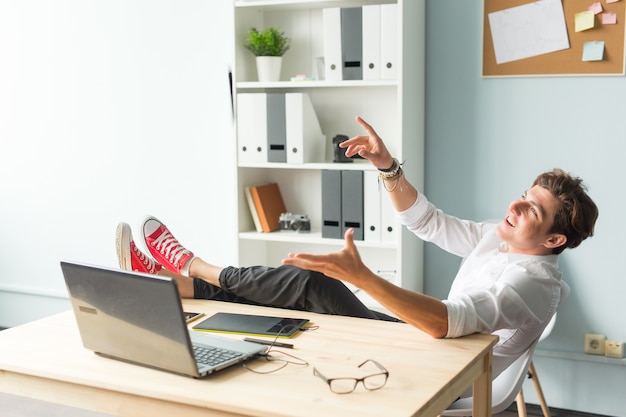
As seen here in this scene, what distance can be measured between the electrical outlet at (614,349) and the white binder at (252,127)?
1621 millimetres

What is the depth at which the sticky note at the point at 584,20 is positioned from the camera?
9.98 ft

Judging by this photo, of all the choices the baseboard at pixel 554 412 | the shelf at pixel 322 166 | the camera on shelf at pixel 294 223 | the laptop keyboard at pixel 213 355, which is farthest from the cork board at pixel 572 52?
the laptop keyboard at pixel 213 355

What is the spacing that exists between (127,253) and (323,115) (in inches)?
50.5

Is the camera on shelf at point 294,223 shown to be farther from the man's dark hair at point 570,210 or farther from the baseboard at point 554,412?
the man's dark hair at point 570,210

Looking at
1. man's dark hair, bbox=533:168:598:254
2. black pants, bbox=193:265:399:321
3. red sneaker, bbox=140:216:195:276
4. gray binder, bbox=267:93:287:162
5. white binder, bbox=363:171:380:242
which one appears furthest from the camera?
gray binder, bbox=267:93:287:162

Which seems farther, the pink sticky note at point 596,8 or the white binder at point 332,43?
the white binder at point 332,43

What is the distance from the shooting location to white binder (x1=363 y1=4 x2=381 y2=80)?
315 centimetres

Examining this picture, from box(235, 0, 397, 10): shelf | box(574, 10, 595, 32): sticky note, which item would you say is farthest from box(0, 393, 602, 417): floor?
box(235, 0, 397, 10): shelf

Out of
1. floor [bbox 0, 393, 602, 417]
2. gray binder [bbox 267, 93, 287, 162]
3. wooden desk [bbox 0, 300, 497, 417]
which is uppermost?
gray binder [bbox 267, 93, 287, 162]

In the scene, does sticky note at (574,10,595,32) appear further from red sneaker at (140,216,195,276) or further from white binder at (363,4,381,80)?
red sneaker at (140,216,195,276)

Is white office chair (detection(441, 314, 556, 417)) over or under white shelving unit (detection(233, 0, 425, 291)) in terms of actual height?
under

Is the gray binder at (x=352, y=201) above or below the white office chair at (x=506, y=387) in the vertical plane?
above

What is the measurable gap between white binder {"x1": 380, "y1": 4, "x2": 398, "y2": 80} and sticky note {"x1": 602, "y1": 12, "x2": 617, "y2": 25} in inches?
31.4

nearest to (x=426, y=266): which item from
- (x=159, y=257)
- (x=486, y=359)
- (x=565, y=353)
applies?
(x=565, y=353)
